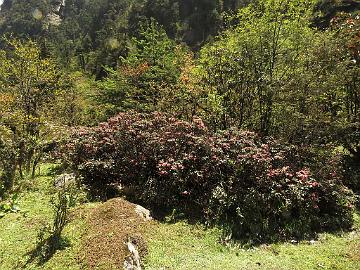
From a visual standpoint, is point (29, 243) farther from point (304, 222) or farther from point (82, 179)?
point (304, 222)

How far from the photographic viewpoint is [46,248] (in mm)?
7742

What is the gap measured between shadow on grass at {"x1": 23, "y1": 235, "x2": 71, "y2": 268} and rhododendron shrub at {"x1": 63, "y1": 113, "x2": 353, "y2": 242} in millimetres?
2823

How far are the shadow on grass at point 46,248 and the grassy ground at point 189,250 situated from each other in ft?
0.25

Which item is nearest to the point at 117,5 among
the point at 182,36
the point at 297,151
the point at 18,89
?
the point at 182,36

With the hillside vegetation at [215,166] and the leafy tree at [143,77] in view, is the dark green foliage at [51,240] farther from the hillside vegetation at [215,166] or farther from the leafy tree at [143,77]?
the leafy tree at [143,77]

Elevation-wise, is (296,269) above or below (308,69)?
below

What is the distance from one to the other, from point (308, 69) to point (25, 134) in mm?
10249

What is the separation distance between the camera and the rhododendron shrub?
9.59 m

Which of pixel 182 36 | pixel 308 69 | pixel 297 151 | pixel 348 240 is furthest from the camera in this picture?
pixel 182 36

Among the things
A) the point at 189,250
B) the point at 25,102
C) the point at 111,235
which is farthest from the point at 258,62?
the point at 25,102

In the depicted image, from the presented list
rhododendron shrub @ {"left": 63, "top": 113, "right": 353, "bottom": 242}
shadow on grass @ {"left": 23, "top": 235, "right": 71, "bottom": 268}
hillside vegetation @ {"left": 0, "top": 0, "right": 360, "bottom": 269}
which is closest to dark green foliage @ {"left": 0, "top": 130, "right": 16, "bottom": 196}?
hillside vegetation @ {"left": 0, "top": 0, "right": 360, "bottom": 269}

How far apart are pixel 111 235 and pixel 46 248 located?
1368 mm

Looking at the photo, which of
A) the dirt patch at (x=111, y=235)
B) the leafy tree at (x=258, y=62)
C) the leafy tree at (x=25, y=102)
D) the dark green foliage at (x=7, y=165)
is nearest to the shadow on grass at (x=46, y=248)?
the dirt patch at (x=111, y=235)

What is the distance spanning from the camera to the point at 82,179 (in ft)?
36.8
